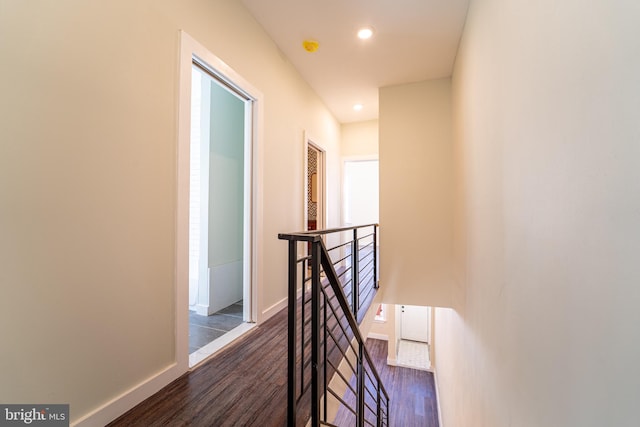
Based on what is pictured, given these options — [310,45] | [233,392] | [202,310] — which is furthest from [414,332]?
[310,45]

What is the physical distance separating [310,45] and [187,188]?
200 cm

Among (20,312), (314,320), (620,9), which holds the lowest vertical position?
(314,320)

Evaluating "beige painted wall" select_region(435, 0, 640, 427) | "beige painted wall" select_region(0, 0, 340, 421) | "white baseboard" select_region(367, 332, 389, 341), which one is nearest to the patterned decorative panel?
"beige painted wall" select_region(0, 0, 340, 421)

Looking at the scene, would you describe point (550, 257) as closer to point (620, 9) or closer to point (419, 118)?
point (620, 9)

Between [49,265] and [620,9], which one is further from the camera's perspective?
[49,265]

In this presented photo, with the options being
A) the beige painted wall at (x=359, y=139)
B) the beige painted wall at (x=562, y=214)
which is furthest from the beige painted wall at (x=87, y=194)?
the beige painted wall at (x=359, y=139)

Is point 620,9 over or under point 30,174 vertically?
over

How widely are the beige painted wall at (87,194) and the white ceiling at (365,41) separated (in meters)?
0.91

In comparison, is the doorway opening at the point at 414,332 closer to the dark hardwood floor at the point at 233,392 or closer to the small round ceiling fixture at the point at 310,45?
the dark hardwood floor at the point at 233,392

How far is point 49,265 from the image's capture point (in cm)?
103

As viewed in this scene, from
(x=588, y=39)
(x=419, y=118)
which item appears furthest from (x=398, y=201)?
(x=588, y=39)

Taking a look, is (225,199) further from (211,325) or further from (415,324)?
(415,324)

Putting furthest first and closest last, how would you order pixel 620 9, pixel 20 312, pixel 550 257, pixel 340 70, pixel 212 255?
pixel 340 70 < pixel 212 255 < pixel 20 312 < pixel 550 257 < pixel 620 9

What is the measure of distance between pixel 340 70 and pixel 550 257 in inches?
120
